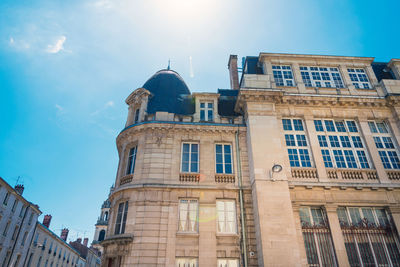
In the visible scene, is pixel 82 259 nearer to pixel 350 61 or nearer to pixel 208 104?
pixel 208 104

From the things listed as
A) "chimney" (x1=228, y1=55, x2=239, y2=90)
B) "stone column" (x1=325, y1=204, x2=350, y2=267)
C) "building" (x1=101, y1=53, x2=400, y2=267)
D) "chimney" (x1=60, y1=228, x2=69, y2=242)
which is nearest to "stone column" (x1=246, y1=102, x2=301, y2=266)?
"building" (x1=101, y1=53, x2=400, y2=267)

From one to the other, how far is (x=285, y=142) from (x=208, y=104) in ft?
19.0

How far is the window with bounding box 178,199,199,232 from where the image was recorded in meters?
12.7

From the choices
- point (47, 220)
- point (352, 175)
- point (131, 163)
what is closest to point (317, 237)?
point (352, 175)

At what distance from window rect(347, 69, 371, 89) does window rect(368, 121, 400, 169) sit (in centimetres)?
300

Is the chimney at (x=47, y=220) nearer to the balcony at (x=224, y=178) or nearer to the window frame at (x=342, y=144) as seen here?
the balcony at (x=224, y=178)

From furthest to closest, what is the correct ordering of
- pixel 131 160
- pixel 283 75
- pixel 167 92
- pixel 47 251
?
pixel 47 251
pixel 167 92
pixel 283 75
pixel 131 160

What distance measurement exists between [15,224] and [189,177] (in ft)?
84.2

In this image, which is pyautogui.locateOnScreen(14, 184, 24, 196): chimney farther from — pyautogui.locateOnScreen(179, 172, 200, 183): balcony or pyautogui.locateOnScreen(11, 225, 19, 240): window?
pyautogui.locateOnScreen(179, 172, 200, 183): balcony

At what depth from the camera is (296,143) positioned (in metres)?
14.6

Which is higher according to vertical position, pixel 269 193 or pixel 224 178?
pixel 224 178

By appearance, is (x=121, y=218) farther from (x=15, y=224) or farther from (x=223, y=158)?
(x=15, y=224)

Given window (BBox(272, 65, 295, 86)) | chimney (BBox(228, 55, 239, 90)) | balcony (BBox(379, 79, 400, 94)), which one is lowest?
balcony (BBox(379, 79, 400, 94))

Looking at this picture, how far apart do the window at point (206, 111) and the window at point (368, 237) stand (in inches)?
363
